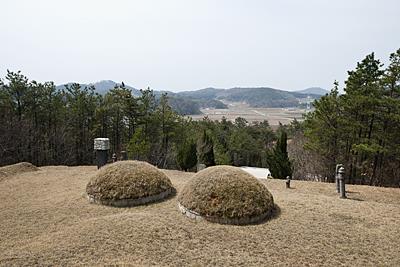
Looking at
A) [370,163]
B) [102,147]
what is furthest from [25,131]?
[370,163]

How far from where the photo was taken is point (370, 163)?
41.7 ft

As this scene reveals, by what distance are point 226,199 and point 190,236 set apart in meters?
1.21

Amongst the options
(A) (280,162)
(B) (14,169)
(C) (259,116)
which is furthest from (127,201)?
(C) (259,116)

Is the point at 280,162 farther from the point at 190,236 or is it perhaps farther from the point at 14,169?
the point at 14,169

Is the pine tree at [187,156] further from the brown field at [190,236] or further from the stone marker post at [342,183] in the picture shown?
the stone marker post at [342,183]

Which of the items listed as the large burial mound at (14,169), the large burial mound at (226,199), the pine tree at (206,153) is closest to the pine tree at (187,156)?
the pine tree at (206,153)

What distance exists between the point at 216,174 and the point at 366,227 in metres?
3.10

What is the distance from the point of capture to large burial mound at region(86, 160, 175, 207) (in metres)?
7.02

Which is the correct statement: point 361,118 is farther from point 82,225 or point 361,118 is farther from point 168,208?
point 82,225

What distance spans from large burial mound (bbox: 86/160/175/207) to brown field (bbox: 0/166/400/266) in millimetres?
A: 255

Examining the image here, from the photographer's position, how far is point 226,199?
5977 millimetres

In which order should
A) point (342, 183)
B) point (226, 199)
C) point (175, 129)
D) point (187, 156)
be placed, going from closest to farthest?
point (226, 199) < point (342, 183) < point (187, 156) < point (175, 129)

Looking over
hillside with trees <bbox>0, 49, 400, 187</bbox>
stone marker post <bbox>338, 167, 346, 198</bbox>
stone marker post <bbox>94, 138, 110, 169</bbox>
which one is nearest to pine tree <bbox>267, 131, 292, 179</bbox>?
hillside with trees <bbox>0, 49, 400, 187</bbox>

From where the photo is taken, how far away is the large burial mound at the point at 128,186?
7023 mm
